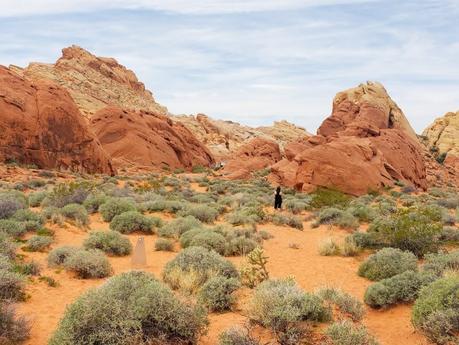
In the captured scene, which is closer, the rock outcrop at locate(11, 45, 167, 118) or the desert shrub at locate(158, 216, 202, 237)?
the desert shrub at locate(158, 216, 202, 237)

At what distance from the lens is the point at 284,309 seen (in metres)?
6.78

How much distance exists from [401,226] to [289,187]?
18553 mm

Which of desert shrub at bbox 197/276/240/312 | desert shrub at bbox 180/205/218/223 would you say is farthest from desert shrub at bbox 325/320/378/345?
desert shrub at bbox 180/205/218/223

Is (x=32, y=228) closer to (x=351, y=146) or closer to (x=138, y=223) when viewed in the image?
(x=138, y=223)

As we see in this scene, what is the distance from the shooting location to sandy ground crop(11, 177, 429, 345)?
7375 mm

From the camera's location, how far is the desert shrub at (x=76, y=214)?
1609 centimetres

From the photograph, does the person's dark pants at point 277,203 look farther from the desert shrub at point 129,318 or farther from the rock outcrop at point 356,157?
the desert shrub at point 129,318

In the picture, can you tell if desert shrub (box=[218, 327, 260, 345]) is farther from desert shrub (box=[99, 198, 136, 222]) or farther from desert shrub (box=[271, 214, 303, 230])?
desert shrub (box=[271, 214, 303, 230])

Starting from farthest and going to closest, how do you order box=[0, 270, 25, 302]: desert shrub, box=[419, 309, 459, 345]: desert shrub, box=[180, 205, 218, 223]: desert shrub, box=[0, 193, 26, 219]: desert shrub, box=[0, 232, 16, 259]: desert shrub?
box=[180, 205, 218, 223]: desert shrub
box=[0, 193, 26, 219]: desert shrub
box=[0, 232, 16, 259]: desert shrub
box=[0, 270, 25, 302]: desert shrub
box=[419, 309, 459, 345]: desert shrub

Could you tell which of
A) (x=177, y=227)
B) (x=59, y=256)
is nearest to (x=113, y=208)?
(x=177, y=227)

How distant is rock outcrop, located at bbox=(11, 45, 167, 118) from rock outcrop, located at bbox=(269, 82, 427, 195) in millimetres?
34878

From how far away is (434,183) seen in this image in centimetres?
4569

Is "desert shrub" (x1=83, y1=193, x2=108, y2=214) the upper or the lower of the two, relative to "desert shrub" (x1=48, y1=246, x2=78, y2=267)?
upper

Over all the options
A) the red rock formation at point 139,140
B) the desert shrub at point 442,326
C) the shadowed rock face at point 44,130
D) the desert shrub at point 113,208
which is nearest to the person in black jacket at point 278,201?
the desert shrub at point 113,208
